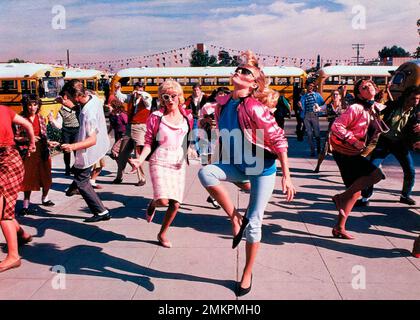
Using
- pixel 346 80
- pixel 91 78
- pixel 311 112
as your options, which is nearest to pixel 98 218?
pixel 311 112

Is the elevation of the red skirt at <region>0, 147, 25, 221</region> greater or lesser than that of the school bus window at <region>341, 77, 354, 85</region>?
lesser

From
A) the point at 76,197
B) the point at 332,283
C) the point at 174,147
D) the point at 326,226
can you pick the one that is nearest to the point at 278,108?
the point at 326,226

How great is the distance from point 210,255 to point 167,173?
0.97 meters

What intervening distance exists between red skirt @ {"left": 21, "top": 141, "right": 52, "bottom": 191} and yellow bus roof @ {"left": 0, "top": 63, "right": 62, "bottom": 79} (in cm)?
1650

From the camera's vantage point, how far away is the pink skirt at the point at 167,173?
452 cm

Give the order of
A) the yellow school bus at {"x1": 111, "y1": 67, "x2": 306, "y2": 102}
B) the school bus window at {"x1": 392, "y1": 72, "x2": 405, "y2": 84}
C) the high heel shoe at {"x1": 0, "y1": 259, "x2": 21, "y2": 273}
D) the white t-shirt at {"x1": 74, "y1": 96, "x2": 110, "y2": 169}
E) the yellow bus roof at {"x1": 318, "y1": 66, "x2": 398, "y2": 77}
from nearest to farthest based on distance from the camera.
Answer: the high heel shoe at {"x1": 0, "y1": 259, "x2": 21, "y2": 273}, the white t-shirt at {"x1": 74, "y1": 96, "x2": 110, "y2": 169}, the school bus window at {"x1": 392, "y1": 72, "x2": 405, "y2": 84}, the yellow bus roof at {"x1": 318, "y1": 66, "x2": 398, "y2": 77}, the yellow school bus at {"x1": 111, "y1": 67, "x2": 306, "y2": 102}

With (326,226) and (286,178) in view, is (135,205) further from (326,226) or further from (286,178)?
(286,178)

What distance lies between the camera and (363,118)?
15.7 feet

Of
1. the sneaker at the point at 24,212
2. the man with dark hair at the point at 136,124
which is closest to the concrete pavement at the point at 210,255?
the sneaker at the point at 24,212

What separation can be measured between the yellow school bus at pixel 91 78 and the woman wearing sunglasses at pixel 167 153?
25886 millimetres

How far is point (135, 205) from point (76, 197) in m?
1.17

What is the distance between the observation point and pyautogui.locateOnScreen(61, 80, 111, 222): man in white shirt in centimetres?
546

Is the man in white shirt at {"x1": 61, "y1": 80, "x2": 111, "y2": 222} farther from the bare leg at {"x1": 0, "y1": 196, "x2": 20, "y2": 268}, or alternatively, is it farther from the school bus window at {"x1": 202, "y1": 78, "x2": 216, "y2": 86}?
the school bus window at {"x1": 202, "y1": 78, "x2": 216, "y2": 86}

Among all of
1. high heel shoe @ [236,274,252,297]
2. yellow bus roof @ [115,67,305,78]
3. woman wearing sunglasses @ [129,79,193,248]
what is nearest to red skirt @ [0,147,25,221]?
woman wearing sunglasses @ [129,79,193,248]
